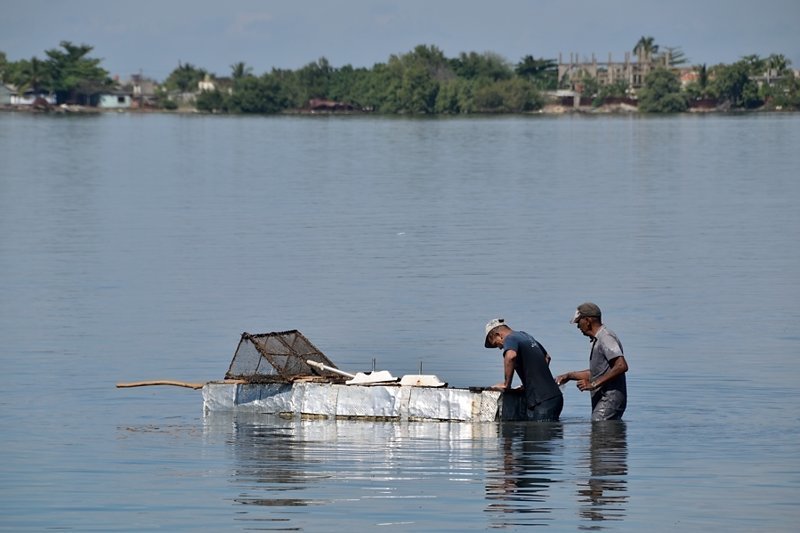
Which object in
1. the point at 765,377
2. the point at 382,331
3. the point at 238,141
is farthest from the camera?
the point at 238,141

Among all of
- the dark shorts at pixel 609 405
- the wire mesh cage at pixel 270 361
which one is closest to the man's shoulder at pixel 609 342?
the dark shorts at pixel 609 405

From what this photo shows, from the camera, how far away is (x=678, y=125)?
547 ft

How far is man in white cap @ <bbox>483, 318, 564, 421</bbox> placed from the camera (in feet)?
59.4

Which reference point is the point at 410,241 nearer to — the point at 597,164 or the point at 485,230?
the point at 485,230

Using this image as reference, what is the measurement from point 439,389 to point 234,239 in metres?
25.3

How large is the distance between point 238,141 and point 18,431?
369 ft

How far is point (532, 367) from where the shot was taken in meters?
18.3

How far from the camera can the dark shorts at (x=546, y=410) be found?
18938 mm

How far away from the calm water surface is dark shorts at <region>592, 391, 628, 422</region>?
0.19m

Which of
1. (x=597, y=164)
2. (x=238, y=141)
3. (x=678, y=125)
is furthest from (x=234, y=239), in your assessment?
(x=678, y=125)

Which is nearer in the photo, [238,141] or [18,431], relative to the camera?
[18,431]

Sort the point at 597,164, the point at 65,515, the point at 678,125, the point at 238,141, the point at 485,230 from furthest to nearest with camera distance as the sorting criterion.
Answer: the point at 678,125 < the point at 238,141 < the point at 597,164 < the point at 485,230 < the point at 65,515

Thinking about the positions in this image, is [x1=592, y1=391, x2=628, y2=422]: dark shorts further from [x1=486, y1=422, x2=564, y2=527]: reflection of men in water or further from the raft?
the raft

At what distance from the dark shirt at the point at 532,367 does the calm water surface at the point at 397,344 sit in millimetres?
446
